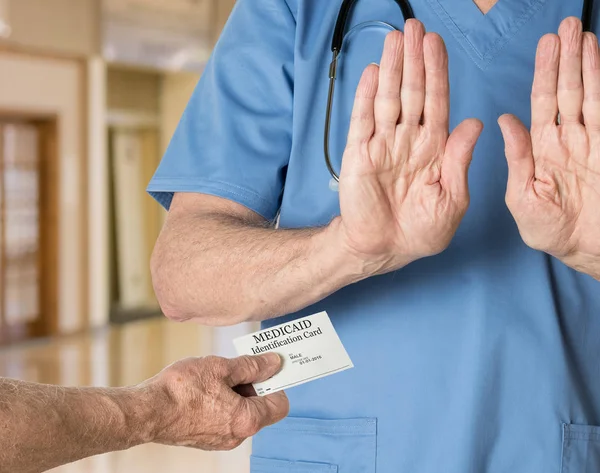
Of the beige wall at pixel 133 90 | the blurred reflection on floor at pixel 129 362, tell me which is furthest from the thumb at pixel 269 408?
the beige wall at pixel 133 90

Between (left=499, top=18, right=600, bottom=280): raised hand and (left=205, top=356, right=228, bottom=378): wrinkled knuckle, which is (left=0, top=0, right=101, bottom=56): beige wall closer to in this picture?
(left=205, top=356, right=228, bottom=378): wrinkled knuckle

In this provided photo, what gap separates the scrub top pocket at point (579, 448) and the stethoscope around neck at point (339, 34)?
0.48 metres

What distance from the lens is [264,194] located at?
131cm

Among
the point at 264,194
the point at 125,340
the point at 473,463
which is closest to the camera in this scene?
the point at 473,463

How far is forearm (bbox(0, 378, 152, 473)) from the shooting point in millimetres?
951

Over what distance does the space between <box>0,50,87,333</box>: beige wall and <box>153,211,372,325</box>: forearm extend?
7.34m

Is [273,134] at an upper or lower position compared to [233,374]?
upper

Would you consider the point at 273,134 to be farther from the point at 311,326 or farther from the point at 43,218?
the point at 43,218

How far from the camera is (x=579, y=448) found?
1.17m

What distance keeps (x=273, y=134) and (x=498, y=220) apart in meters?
0.37

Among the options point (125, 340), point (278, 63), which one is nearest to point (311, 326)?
point (278, 63)


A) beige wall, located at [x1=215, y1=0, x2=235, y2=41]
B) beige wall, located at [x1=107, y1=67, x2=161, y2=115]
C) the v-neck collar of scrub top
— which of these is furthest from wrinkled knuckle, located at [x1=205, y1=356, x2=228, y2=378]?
beige wall, located at [x1=107, y1=67, x2=161, y2=115]

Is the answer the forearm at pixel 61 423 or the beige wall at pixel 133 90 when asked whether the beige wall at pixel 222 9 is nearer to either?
the beige wall at pixel 133 90

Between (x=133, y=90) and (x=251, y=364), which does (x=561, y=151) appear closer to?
(x=251, y=364)
